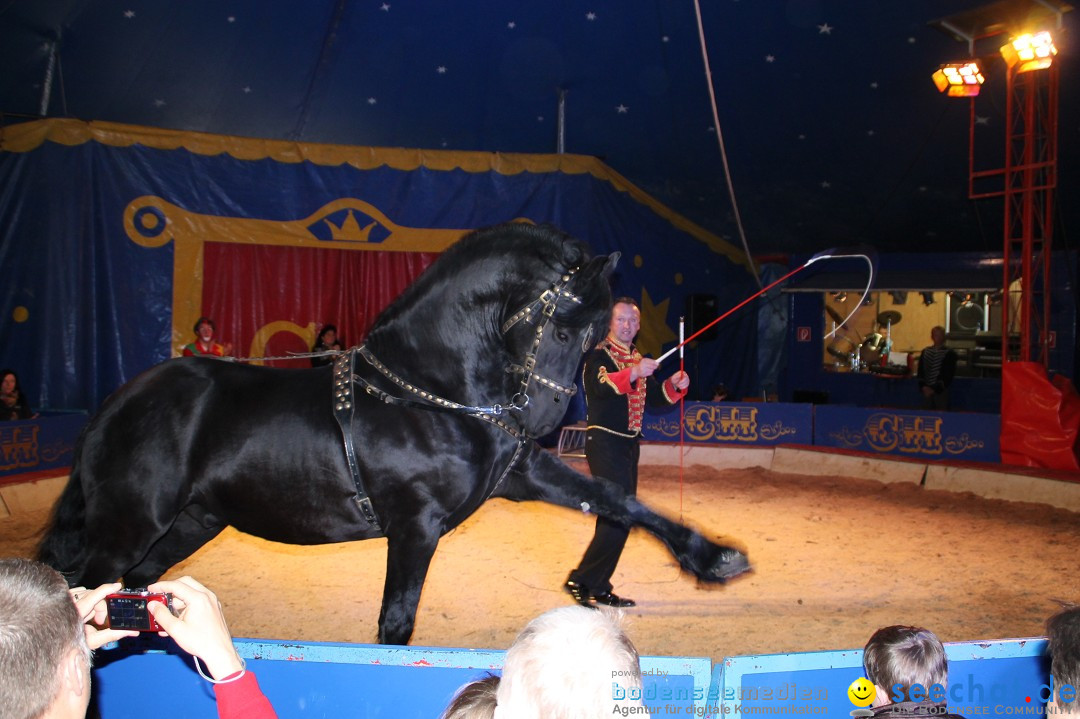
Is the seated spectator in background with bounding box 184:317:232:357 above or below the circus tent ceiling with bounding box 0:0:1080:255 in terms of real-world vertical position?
below

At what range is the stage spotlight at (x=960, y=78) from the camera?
9.36 m

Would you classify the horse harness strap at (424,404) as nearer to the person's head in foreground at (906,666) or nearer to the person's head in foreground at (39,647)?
the person's head in foreground at (906,666)

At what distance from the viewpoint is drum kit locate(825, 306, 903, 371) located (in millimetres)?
16422

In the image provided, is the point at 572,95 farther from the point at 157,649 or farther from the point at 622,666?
the point at 622,666

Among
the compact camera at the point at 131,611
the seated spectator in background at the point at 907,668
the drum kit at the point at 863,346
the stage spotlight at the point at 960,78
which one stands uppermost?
the stage spotlight at the point at 960,78

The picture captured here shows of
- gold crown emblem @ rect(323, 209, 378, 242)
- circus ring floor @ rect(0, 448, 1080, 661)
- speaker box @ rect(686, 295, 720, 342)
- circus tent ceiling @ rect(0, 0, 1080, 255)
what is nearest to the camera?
circus ring floor @ rect(0, 448, 1080, 661)

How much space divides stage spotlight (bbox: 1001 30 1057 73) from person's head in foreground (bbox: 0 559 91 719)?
10.7 meters

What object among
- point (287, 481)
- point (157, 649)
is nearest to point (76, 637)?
point (157, 649)

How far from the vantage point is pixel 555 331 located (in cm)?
311

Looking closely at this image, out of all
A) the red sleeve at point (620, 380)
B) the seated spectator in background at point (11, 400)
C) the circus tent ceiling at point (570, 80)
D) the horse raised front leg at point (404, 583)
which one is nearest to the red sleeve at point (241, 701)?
the horse raised front leg at point (404, 583)

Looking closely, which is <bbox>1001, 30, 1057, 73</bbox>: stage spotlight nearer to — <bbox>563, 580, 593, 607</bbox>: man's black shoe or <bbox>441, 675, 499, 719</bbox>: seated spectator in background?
<bbox>563, 580, 593, 607</bbox>: man's black shoe

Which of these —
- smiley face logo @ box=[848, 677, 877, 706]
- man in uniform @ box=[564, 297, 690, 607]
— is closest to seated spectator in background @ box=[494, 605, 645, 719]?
smiley face logo @ box=[848, 677, 877, 706]

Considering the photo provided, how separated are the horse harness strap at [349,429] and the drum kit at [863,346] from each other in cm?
1456

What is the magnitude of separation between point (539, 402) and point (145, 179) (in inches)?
358
